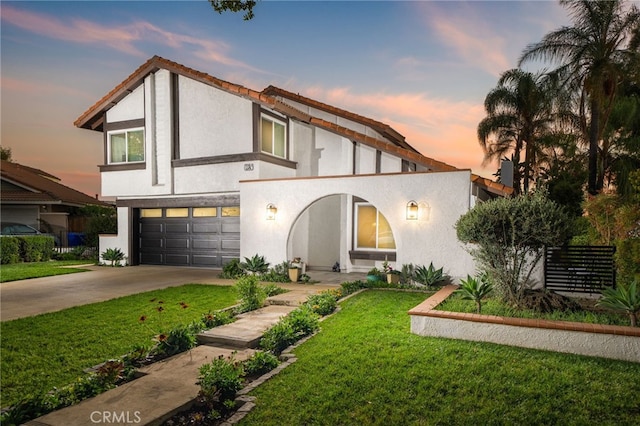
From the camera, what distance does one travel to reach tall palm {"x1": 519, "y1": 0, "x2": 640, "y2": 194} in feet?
52.4

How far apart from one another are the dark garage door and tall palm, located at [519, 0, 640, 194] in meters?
15.5

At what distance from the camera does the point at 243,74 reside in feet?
59.0

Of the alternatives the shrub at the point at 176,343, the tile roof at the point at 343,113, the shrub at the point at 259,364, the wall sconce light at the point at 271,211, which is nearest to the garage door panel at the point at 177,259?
the wall sconce light at the point at 271,211

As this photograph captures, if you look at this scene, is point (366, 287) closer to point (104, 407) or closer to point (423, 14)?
point (104, 407)

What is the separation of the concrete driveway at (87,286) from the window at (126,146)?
15.0 feet

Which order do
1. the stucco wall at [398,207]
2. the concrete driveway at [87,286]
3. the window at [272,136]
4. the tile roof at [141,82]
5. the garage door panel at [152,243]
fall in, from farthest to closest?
the garage door panel at [152,243], the window at [272,136], the tile roof at [141,82], the stucco wall at [398,207], the concrete driveway at [87,286]

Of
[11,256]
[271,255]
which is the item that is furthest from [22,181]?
[271,255]

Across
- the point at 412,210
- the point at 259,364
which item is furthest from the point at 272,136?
the point at 259,364

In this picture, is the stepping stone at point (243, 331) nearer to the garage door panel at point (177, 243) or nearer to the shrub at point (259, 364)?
the shrub at point (259, 364)

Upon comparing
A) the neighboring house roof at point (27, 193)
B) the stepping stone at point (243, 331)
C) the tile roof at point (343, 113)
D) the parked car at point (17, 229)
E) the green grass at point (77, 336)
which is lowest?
the green grass at point (77, 336)

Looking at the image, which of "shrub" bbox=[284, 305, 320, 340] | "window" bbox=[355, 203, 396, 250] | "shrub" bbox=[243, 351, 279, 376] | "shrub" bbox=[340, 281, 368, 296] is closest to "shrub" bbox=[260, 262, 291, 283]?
"shrub" bbox=[340, 281, 368, 296]

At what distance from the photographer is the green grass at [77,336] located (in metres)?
4.71

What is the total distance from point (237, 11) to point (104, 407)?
6801 mm

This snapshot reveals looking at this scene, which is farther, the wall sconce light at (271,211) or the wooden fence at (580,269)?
the wall sconce light at (271,211)
